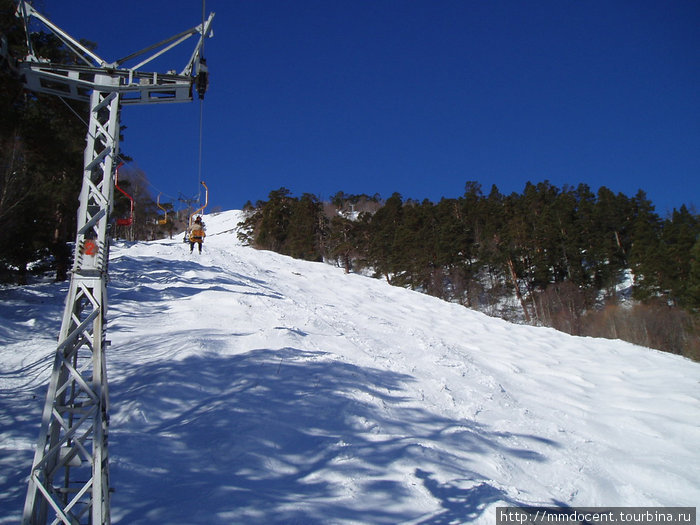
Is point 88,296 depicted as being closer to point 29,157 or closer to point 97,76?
point 97,76

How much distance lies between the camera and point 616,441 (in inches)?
382

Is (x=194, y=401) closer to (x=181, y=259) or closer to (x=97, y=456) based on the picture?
(x=97, y=456)

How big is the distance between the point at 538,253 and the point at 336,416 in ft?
137

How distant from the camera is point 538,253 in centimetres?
4381

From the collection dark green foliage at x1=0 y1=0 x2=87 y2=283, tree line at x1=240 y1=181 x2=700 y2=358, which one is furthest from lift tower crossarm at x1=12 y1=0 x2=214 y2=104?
tree line at x1=240 y1=181 x2=700 y2=358

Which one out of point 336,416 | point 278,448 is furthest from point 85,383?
point 336,416

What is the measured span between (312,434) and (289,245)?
43.0m

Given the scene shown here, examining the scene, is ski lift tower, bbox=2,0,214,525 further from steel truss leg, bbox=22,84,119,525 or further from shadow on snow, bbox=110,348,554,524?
shadow on snow, bbox=110,348,554,524

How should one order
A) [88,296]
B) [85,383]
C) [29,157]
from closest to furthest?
[85,383], [88,296], [29,157]

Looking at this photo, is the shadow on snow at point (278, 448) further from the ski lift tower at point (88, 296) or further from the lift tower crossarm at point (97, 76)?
the lift tower crossarm at point (97, 76)

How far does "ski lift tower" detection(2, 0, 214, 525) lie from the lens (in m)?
3.80

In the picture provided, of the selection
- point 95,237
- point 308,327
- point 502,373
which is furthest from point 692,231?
point 95,237

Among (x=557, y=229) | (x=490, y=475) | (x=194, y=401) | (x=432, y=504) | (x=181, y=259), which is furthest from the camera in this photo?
(x=557, y=229)

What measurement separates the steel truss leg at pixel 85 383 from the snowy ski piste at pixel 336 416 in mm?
1175
